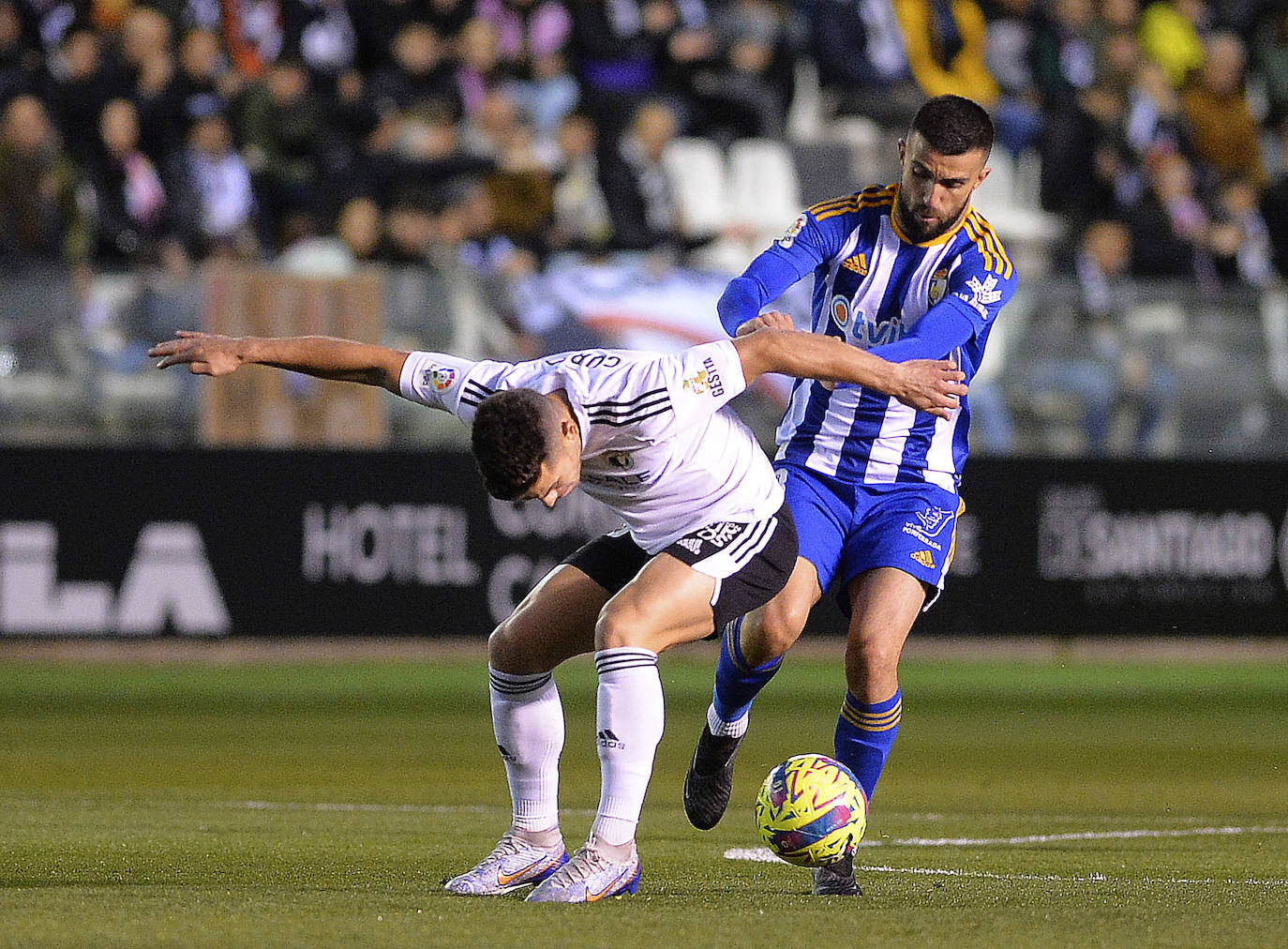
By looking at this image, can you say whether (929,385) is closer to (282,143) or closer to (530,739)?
(530,739)

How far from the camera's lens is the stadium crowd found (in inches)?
571

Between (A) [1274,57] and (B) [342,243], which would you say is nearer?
(B) [342,243]

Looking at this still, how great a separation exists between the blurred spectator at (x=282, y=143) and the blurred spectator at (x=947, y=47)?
5352 mm

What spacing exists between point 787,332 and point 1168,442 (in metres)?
9.44

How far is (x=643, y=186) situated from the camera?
15531 millimetres

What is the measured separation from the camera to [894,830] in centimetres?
805

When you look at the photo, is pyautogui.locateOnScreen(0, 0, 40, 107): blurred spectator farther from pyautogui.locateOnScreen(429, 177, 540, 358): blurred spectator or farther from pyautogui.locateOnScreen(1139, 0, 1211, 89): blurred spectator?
pyautogui.locateOnScreen(1139, 0, 1211, 89): blurred spectator

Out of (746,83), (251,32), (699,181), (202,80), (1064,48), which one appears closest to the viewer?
(202,80)

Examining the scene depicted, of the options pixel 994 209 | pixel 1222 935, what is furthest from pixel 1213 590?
pixel 1222 935

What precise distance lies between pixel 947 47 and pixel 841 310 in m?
11.7

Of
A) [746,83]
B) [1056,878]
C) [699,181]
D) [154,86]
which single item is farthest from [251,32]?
[1056,878]

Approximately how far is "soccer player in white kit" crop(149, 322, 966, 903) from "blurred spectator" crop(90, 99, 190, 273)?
8883mm

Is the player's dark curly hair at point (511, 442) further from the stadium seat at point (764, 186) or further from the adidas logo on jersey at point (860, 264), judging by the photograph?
the stadium seat at point (764, 186)

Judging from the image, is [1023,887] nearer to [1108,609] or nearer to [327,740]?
[327,740]
